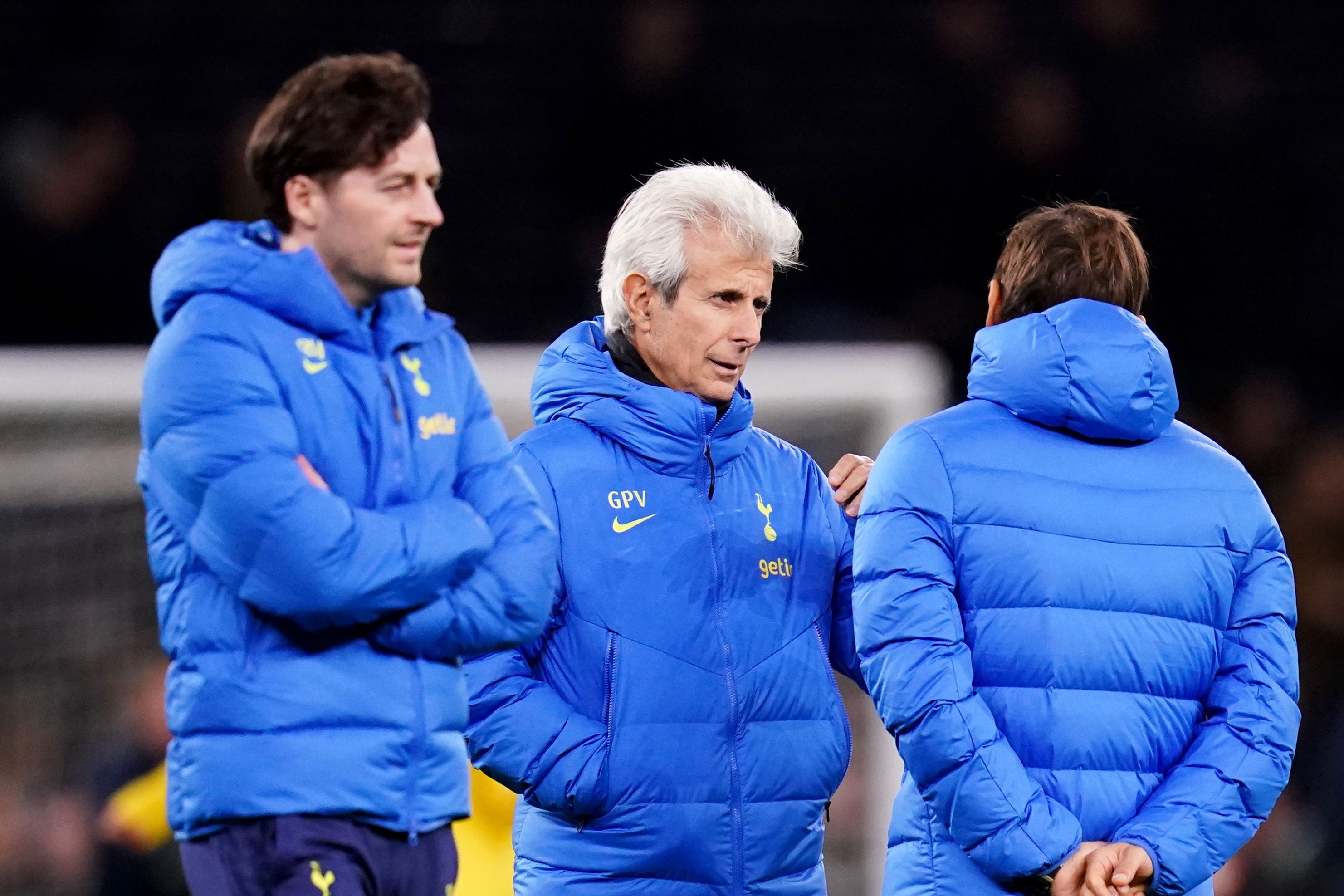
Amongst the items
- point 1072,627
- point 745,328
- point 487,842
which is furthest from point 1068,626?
point 487,842

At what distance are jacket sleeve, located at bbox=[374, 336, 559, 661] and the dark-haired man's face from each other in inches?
7.8

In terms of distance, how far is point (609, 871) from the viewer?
2.77 meters

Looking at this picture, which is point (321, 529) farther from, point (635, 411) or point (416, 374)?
point (635, 411)

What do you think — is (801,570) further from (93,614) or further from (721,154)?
(721,154)

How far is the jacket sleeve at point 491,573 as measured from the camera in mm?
2246

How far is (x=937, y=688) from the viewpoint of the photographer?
2471 mm

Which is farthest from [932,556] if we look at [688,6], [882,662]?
[688,6]

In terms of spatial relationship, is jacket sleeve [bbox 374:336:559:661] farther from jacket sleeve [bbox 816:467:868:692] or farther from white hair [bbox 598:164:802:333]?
jacket sleeve [bbox 816:467:868:692]

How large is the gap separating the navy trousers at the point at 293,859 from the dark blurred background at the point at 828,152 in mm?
4230

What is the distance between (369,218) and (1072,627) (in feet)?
3.73

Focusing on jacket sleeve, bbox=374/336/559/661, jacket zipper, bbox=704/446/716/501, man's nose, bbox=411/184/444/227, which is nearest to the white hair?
jacket zipper, bbox=704/446/716/501

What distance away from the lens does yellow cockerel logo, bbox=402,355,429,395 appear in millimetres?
2367

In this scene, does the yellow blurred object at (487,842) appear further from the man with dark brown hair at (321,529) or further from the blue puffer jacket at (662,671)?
the man with dark brown hair at (321,529)

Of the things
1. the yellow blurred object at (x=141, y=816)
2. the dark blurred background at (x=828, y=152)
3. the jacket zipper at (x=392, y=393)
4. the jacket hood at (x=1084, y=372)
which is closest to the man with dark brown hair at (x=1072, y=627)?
the jacket hood at (x=1084, y=372)
